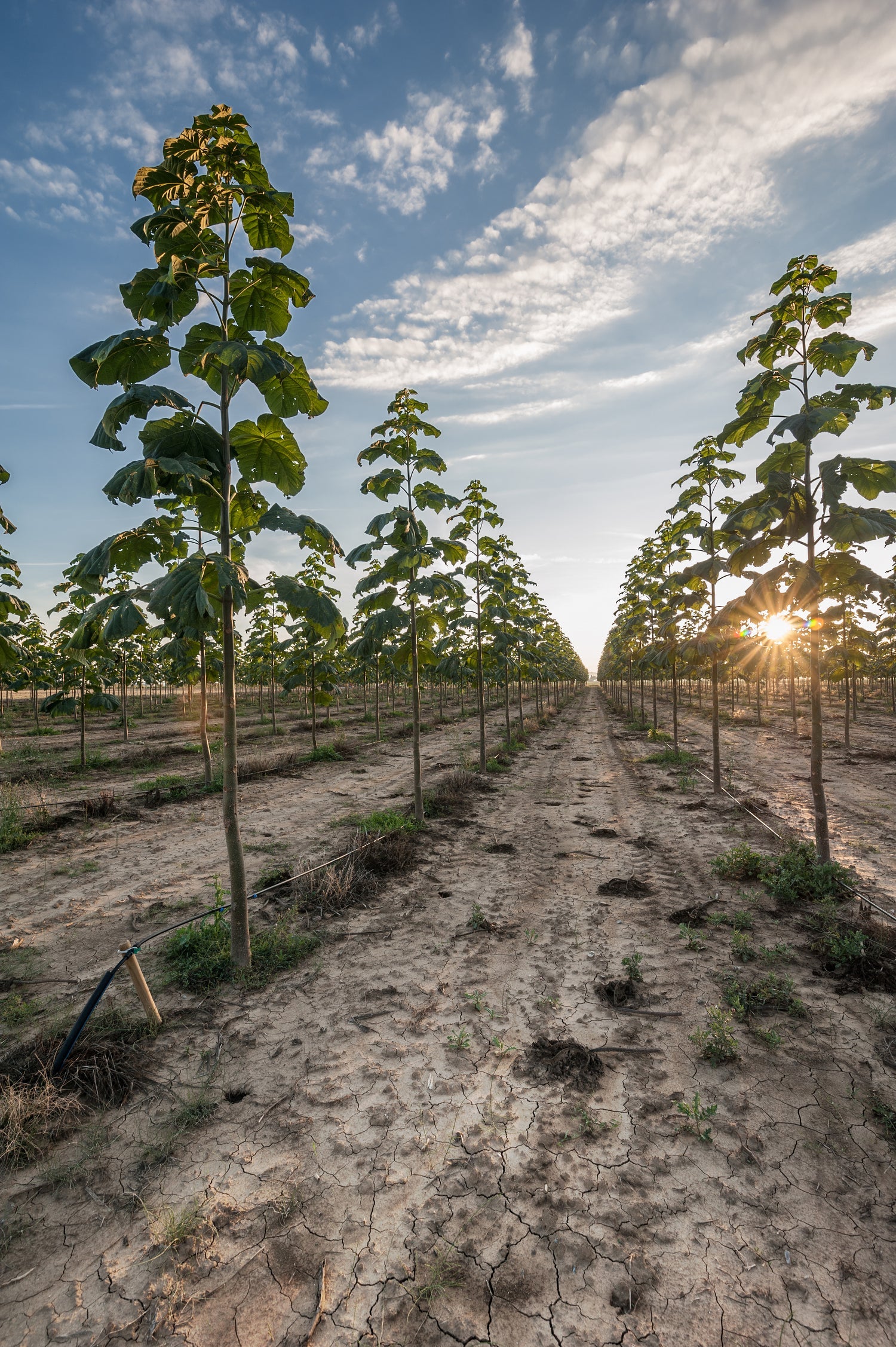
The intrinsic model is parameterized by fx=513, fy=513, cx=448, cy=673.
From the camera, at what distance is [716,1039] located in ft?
15.4

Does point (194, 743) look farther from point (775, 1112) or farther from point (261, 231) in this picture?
point (775, 1112)

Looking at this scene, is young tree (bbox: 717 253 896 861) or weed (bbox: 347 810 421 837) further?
weed (bbox: 347 810 421 837)

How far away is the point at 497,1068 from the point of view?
15.0 feet

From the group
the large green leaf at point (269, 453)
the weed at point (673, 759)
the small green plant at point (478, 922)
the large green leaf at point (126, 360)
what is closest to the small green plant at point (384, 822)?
the small green plant at point (478, 922)

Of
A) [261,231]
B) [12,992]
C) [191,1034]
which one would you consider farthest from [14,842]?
[261,231]

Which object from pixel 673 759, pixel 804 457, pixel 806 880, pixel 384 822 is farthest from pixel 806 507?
pixel 673 759

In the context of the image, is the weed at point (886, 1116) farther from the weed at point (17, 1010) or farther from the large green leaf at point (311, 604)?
the weed at point (17, 1010)

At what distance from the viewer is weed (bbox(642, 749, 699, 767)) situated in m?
19.5

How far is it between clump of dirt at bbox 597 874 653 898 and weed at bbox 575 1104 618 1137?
4597 millimetres

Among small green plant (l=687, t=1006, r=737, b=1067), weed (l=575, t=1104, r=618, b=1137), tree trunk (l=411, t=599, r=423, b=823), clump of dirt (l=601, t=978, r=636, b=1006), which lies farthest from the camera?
tree trunk (l=411, t=599, r=423, b=823)

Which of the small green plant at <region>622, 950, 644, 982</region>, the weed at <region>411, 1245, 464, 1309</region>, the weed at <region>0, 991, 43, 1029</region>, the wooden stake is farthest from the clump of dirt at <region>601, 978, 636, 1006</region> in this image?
the weed at <region>0, 991, 43, 1029</region>

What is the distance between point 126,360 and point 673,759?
20481mm

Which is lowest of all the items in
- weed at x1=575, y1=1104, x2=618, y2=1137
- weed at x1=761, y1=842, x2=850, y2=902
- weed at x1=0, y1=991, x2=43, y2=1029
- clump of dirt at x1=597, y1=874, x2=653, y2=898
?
clump of dirt at x1=597, y1=874, x2=653, y2=898

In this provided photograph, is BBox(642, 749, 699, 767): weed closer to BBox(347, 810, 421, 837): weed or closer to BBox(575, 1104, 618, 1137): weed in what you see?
BBox(347, 810, 421, 837): weed
